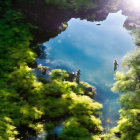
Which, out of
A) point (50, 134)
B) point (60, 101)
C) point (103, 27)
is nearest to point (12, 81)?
point (60, 101)

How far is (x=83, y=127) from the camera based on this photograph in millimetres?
6758

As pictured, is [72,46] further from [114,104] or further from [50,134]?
[50,134]

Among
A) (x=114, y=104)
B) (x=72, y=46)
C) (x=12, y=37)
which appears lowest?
(x=114, y=104)

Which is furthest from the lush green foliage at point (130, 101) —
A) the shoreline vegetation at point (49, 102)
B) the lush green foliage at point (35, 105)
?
the lush green foliage at point (35, 105)

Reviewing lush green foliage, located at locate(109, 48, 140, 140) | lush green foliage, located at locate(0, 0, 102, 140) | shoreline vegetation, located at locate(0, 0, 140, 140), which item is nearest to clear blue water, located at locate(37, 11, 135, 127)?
shoreline vegetation, located at locate(0, 0, 140, 140)

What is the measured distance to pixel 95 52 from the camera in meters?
13.2

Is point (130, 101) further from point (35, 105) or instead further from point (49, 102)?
point (35, 105)

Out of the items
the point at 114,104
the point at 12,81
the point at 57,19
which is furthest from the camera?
the point at 57,19

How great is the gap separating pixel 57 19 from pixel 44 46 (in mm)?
3839

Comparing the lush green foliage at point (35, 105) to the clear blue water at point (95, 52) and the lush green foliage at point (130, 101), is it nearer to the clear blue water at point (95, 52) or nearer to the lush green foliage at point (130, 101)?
the lush green foliage at point (130, 101)

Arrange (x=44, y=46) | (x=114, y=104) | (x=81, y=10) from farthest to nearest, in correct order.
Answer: (x=81, y=10), (x=44, y=46), (x=114, y=104)

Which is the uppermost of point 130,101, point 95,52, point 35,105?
point 95,52

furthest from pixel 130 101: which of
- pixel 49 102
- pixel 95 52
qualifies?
pixel 95 52

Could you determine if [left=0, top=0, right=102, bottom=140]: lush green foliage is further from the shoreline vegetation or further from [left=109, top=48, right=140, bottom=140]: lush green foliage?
[left=109, top=48, right=140, bottom=140]: lush green foliage
